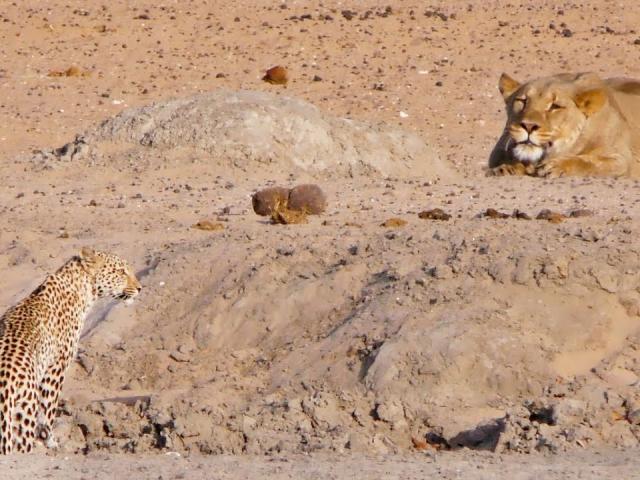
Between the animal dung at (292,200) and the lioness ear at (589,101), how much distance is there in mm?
2383

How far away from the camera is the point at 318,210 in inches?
473

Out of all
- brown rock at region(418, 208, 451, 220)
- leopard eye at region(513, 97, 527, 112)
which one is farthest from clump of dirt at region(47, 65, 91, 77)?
brown rock at region(418, 208, 451, 220)

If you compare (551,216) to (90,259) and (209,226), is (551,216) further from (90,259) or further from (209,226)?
(90,259)

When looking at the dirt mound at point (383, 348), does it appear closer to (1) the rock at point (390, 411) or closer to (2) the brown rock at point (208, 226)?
(1) the rock at point (390, 411)

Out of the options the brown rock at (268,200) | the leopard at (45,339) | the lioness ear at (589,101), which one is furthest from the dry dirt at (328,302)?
the lioness ear at (589,101)

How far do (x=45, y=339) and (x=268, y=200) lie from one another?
11.3ft

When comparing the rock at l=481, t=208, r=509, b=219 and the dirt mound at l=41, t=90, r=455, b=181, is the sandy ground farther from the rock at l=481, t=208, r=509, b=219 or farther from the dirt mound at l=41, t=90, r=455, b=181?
the dirt mound at l=41, t=90, r=455, b=181

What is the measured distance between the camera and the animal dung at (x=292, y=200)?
1204 centimetres

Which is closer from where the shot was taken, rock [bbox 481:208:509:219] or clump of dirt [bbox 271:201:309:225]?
rock [bbox 481:208:509:219]

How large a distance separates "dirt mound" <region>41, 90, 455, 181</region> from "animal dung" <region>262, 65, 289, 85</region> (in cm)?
437

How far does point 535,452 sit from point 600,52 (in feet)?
45.7

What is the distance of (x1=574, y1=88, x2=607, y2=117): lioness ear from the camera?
13445 mm

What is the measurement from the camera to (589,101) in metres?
13.5

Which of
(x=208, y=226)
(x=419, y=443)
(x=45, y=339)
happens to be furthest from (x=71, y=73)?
(x=419, y=443)
